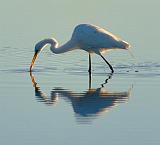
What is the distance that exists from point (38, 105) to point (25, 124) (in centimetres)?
195

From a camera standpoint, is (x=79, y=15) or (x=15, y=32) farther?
(x=79, y=15)

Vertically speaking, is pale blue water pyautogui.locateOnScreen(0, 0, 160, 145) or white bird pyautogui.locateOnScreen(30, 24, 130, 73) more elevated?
white bird pyautogui.locateOnScreen(30, 24, 130, 73)

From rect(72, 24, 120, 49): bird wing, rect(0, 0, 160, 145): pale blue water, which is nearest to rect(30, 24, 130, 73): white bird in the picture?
rect(72, 24, 120, 49): bird wing

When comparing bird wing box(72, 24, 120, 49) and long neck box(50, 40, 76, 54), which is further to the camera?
long neck box(50, 40, 76, 54)

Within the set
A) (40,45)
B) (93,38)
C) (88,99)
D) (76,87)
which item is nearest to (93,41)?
(93,38)

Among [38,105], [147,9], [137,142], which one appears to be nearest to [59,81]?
[38,105]

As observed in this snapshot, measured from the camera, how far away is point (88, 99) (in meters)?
15.0

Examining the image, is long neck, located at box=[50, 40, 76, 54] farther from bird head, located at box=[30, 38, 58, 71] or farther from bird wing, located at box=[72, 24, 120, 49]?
bird wing, located at box=[72, 24, 120, 49]

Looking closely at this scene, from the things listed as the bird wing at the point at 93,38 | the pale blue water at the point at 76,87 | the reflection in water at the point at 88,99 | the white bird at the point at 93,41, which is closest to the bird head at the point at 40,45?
the white bird at the point at 93,41

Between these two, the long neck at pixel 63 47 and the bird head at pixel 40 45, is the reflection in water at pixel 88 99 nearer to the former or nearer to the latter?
the bird head at pixel 40 45

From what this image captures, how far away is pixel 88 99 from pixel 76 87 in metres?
1.72

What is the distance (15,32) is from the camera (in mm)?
27906

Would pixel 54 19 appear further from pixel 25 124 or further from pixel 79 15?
pixel 25 124

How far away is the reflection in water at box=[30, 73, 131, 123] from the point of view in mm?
13367
